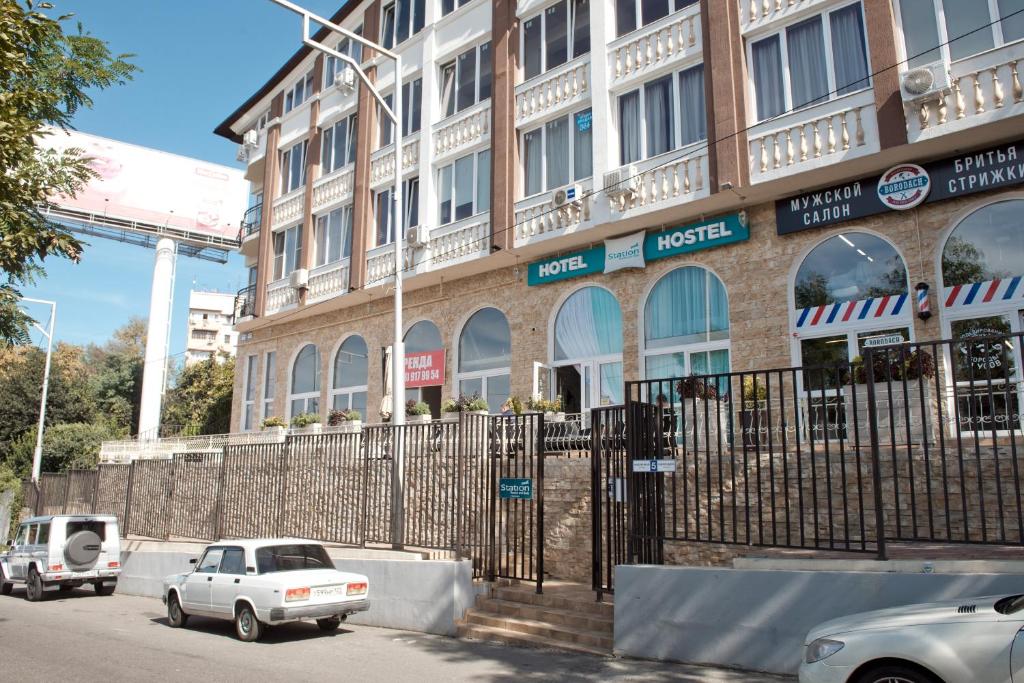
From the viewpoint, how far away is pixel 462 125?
22.3 m

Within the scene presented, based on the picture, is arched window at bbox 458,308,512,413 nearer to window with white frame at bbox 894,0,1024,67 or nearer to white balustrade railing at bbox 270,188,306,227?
white balustrade railing at bbox 270,188,306,227

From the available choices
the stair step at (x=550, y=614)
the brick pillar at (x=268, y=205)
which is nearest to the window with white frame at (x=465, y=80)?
the brick pillar at (x=268, y=205)

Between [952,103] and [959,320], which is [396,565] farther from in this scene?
[952,103]

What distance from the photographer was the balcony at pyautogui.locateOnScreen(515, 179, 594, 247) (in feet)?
60.2

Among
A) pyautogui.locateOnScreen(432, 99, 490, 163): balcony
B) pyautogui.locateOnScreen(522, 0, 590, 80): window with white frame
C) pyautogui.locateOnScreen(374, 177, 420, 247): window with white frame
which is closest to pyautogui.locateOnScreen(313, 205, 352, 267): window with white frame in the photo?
pyautogui.locateOnScreen(374, 177, 420, 247): window with white frame

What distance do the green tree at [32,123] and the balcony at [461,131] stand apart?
10129 mm

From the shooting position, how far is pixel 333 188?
27.2m

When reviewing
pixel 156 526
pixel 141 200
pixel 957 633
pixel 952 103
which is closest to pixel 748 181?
pixel 952 103

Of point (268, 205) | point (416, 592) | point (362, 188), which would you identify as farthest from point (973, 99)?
point (268, 205)

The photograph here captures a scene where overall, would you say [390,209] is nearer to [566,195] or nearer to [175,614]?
[566,195]

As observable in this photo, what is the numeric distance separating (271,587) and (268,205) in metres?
22.8

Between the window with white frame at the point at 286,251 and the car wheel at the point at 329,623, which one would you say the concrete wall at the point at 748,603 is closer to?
the car wheel at the point at 329,623

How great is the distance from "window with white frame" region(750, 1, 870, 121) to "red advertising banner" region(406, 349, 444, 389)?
11.5 meters

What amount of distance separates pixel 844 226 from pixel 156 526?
17.6 meters
